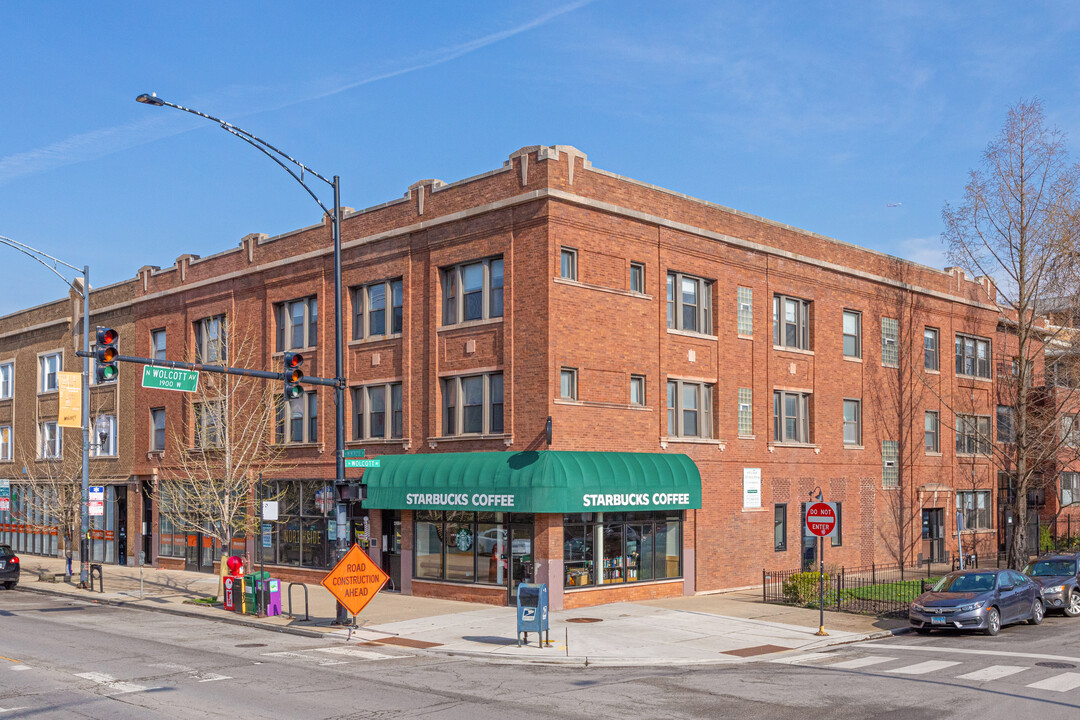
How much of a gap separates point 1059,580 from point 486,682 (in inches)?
711

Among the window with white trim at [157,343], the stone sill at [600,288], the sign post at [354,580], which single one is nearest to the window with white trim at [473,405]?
the stone sill at [600,288]

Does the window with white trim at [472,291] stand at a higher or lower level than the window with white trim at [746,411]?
higher

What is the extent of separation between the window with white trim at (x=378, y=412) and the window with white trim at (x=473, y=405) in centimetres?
211

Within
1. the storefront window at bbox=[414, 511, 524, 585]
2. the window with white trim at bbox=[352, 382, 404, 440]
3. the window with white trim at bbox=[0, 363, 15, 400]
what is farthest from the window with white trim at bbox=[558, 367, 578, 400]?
the window with white trim at bbox=[0, 363, 15, 400]

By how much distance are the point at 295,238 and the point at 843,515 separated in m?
22.2

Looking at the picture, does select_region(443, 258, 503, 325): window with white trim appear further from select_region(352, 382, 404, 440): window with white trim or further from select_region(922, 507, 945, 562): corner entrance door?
select_region(922, 507, 945, 562): corner entrance door

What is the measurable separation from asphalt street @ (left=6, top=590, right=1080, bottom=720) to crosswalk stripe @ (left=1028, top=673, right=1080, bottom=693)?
0.02 metres

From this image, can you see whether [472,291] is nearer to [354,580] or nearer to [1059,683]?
[354,580]

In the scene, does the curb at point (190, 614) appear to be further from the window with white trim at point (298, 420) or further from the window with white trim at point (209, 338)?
the window with white trim at point (209, 338)

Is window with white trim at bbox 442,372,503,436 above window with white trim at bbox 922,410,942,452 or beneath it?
above

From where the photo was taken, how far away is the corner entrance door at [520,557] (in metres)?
27.2

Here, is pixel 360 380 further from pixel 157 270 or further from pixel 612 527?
pixel 157 270

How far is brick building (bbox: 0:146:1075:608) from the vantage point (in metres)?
27.8

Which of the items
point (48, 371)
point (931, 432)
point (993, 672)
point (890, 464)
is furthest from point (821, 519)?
point (48, 371)
